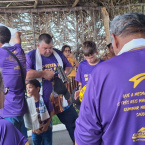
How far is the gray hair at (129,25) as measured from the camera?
122 cm

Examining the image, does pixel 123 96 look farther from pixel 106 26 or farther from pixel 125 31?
pixel 106 26

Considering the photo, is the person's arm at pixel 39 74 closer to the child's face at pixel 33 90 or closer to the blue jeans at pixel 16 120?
the child's face at pixel 33 90

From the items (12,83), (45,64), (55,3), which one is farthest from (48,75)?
(55,3)

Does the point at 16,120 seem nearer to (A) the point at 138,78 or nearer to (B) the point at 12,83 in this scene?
(B) the point at 12,83

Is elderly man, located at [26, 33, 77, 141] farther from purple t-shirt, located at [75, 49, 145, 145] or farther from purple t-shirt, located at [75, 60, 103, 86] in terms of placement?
purple t-shirt, located at [75, 49, 145, 145]

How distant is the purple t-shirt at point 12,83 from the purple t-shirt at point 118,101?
5.95 feet

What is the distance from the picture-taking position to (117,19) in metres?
1.27

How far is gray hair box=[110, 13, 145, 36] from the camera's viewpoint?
1.22 meters

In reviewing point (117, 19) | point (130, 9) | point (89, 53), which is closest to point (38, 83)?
point (89, 53)

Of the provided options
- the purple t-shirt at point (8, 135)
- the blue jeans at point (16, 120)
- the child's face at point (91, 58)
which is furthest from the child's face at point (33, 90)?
the purple t-shirt at point (8, 135)

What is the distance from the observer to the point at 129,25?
1.22 metres

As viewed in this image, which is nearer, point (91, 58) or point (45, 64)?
point (45, 64)

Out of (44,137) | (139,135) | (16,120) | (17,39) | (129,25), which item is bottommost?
(44,137)

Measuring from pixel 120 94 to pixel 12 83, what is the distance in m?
2.01
